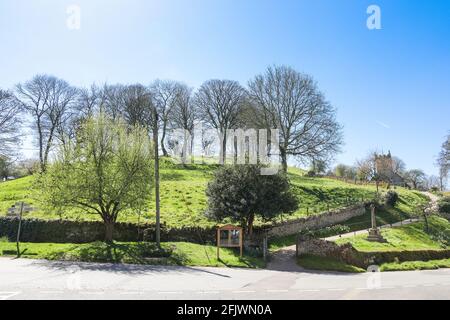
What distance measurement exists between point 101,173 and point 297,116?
2999 cm

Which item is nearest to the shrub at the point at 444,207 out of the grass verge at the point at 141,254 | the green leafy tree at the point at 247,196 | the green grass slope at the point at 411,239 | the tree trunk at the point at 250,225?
the green grass slope at the point at 411,239

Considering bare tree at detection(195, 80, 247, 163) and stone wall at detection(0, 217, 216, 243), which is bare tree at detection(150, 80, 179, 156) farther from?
stone wall at detection(0, 217, 216, 243)

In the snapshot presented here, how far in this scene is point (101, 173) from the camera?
24.0 metres

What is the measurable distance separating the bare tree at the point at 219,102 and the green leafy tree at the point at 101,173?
125 feet

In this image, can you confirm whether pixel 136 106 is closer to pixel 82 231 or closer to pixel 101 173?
pixel 82 231

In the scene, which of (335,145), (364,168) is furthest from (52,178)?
(364,168)

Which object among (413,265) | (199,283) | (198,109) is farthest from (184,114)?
(199,283)

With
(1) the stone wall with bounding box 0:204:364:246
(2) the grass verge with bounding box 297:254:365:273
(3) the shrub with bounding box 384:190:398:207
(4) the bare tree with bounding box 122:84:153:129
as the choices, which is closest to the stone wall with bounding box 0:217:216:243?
(1) the stone wall with bounding box 0:204:364:246

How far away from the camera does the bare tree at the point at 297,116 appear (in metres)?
46.8

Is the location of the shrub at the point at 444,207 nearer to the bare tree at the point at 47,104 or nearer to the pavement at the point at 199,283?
the pavement at the point at 199,283

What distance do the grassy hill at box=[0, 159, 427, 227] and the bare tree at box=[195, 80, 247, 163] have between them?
36.1 ft

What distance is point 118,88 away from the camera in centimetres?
6794

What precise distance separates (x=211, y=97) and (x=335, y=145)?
25.6 metres
